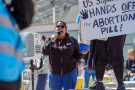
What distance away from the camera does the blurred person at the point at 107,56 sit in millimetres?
4070

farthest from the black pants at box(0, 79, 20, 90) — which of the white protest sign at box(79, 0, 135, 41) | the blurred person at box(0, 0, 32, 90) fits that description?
the white protest sign at box(79, 0, 135, 41)

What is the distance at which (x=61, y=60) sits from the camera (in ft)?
16.6

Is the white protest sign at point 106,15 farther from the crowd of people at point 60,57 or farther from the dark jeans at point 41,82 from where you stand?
the dark jeans at point 41,82

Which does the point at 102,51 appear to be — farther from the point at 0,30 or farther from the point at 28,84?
the point at 28,84

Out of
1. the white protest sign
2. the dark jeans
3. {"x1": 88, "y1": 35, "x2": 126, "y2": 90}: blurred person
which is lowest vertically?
the dark jeans

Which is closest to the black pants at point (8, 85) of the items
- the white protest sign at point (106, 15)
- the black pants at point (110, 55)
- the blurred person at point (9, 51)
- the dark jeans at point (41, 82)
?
the blurred person at point (9, 51)

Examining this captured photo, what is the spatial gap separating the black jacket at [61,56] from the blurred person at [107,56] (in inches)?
34.1

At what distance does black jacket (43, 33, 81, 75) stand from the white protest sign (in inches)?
34.9

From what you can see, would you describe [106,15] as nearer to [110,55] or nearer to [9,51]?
[110,55]

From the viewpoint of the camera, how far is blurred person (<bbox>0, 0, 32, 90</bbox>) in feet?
6.33

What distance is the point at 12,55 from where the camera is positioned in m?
2.00

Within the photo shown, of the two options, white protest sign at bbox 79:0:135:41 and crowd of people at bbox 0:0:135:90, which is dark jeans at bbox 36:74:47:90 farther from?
white protest sign at bbox 79:0:135:41

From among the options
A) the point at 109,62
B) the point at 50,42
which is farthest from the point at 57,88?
the point at 109,62

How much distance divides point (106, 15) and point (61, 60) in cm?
118
